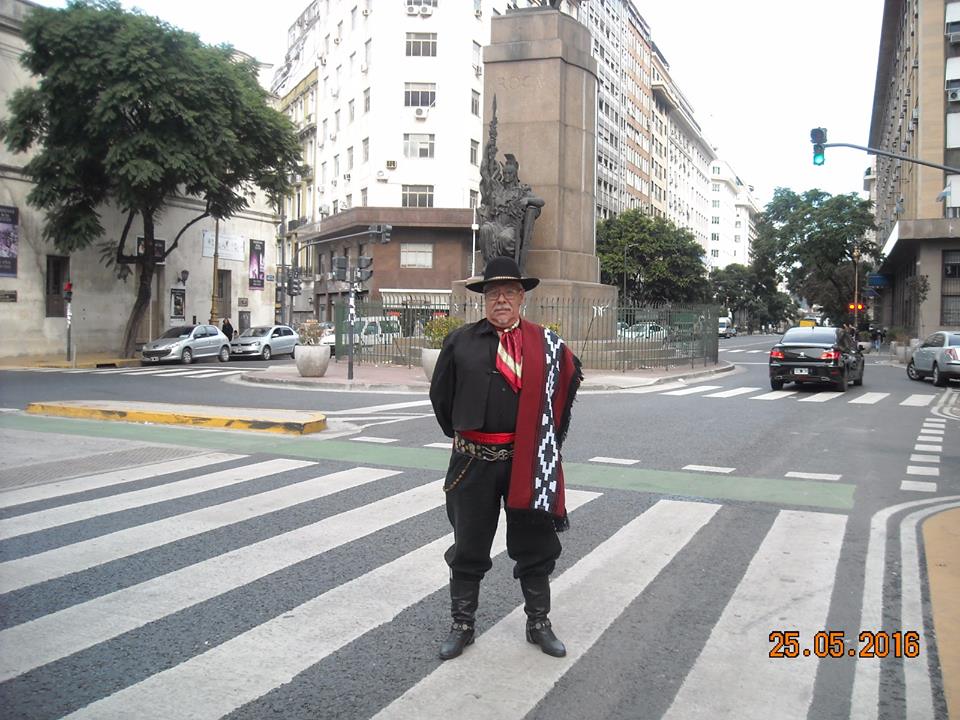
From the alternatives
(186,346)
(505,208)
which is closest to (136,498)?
(505,208)

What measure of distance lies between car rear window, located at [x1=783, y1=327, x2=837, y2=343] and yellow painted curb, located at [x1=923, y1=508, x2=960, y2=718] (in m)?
14.0

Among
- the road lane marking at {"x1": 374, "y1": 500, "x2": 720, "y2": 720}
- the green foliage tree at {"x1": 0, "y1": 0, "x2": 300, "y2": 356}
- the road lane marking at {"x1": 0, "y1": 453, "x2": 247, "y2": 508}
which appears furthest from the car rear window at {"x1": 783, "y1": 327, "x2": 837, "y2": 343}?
the green foliage tree at {"x1": 0, "y1": 0, "x2": 300, "y2": 356}

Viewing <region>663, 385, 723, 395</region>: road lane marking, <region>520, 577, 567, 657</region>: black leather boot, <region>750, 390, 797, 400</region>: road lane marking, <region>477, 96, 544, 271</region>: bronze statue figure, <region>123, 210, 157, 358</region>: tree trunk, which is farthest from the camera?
<region>123, 210, 157, 358</region>: tree trunk

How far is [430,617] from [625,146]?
80.1m

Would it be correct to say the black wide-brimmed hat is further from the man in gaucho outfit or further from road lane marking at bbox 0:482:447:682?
road lane marking at bbox 0:482:447:682

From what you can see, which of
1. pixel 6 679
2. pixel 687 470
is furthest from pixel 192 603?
pixel 687 470

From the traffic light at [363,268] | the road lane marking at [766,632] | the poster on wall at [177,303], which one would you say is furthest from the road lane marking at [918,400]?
the poster on wall at [177,303]

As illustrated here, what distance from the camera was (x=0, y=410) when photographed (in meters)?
15.1

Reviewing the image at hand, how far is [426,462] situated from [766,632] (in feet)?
18.5

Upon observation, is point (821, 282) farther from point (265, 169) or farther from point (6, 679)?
point (6, 679)

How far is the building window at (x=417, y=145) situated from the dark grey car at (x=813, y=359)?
33.4m

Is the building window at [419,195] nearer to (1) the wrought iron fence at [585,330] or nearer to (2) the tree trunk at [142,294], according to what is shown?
(2) the tree trunk at [142,294]

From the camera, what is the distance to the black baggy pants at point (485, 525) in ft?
13.5

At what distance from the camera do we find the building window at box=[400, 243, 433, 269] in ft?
167
